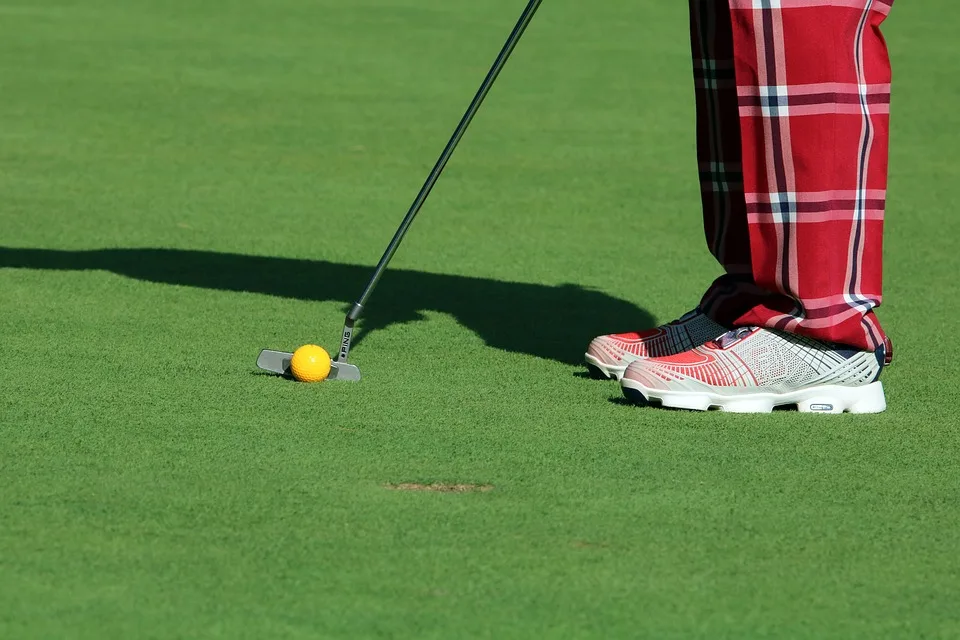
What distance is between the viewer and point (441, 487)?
101 inches

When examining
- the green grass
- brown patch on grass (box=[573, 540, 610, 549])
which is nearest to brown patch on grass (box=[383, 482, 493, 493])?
the green grass

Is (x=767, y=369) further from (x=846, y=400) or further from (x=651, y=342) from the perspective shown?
(x=651, y=342)

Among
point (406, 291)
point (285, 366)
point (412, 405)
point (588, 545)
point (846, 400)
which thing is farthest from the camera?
point (406, 291)

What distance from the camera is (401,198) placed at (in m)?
5.68

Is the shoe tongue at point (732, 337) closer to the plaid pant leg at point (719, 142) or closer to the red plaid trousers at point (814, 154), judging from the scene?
the red plaid trousers at point (814, 154)

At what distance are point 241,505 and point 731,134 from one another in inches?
58.7

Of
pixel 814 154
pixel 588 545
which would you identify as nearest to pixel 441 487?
pixel 588 545

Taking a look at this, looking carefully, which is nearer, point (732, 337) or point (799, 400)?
point (799, 400)

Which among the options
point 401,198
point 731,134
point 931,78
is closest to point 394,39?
point 931,78

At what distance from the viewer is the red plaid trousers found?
3.15m

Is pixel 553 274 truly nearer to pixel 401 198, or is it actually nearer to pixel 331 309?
pixel 331 309

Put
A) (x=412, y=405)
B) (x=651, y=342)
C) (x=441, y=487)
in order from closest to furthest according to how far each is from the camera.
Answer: (x=441, y=487)
(x=412, y=405)
(x=651, y=342)

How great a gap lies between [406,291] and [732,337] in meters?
1.21

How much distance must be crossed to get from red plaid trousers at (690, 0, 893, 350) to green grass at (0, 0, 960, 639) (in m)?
0.25
